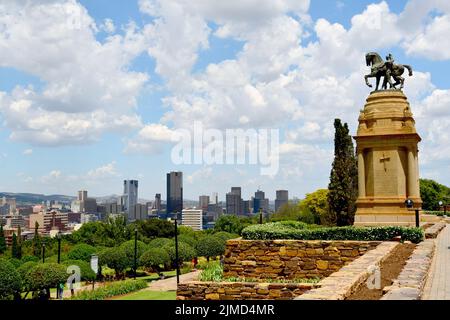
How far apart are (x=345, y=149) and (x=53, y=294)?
23.6 metres

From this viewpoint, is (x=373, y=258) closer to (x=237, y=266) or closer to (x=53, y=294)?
(x=237, y=266)

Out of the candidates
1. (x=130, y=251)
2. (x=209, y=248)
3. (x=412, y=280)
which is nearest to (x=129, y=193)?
(x=209, y=248)

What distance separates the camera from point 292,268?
16.1 m

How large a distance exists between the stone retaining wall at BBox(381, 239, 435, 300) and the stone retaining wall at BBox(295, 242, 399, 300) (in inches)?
21.1

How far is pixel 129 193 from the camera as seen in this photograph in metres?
179

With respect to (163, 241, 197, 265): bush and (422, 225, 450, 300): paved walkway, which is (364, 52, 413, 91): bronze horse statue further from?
(163, 241, 197, 265): bush

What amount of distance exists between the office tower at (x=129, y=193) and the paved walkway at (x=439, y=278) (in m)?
159

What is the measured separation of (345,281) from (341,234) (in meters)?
8.23

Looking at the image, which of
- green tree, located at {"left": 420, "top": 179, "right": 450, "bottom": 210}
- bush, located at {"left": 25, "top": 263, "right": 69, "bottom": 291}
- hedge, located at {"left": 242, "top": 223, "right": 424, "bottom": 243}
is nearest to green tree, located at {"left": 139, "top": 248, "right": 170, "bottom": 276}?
bush, located at {"left": 25, "top": 263, "right": 69, "bottom": 291}

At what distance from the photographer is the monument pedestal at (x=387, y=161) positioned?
24.0 meters

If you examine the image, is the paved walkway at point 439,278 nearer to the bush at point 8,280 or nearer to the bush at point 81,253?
the bush at point 8,280

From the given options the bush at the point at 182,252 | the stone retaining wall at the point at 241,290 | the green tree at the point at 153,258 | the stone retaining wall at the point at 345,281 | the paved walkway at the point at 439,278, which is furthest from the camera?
the bush at the point at 182,252

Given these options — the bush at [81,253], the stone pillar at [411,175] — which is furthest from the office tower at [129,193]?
the stone pillar at [411,175]

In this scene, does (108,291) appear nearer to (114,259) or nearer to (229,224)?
(114,259)
